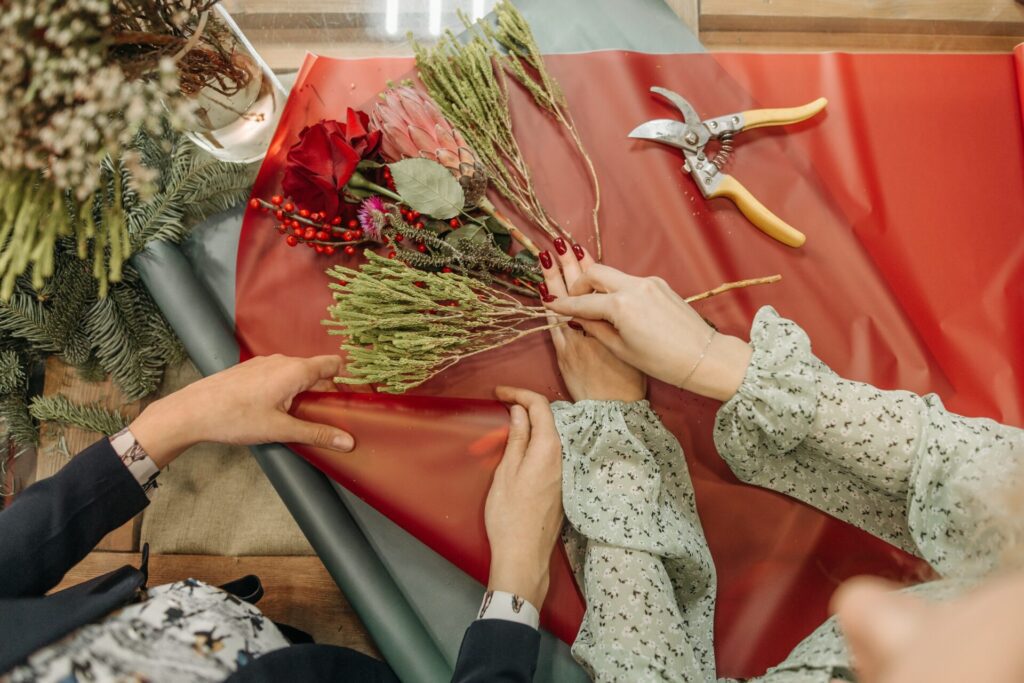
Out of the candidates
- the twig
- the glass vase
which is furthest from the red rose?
the twig

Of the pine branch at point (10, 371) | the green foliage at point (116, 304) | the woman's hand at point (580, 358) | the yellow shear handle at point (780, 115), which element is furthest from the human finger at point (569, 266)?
the pine branch at point (10, 371)

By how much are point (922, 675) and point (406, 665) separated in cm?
92

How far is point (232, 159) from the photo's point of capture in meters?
1.28

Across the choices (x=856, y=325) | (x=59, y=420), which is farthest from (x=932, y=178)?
(x=59, y=420)

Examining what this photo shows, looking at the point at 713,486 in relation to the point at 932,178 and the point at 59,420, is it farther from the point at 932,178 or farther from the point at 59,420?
the point at 59,420

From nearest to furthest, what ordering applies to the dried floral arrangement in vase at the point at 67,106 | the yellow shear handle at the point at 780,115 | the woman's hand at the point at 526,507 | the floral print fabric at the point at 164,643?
the dried floral arrangement in vase at the point at 67,106 → the floral print fabric at the point at 164,643 → the woman's hand at the point at 526,507 → the yellow shear handle at the point at 780,115

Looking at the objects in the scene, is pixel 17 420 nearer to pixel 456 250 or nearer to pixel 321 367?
pixel 321 367

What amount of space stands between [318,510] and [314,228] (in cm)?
52

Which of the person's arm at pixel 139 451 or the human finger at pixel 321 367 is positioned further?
the human finger at pixel 321 367

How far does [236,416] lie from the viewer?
1.08 metres

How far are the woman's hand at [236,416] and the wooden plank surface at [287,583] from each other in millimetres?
392

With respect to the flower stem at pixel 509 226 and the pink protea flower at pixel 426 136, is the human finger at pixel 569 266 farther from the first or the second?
the pink protea flower at pixel 426 136

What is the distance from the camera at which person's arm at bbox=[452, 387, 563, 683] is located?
3.07ft

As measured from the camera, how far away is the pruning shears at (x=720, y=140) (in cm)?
121
